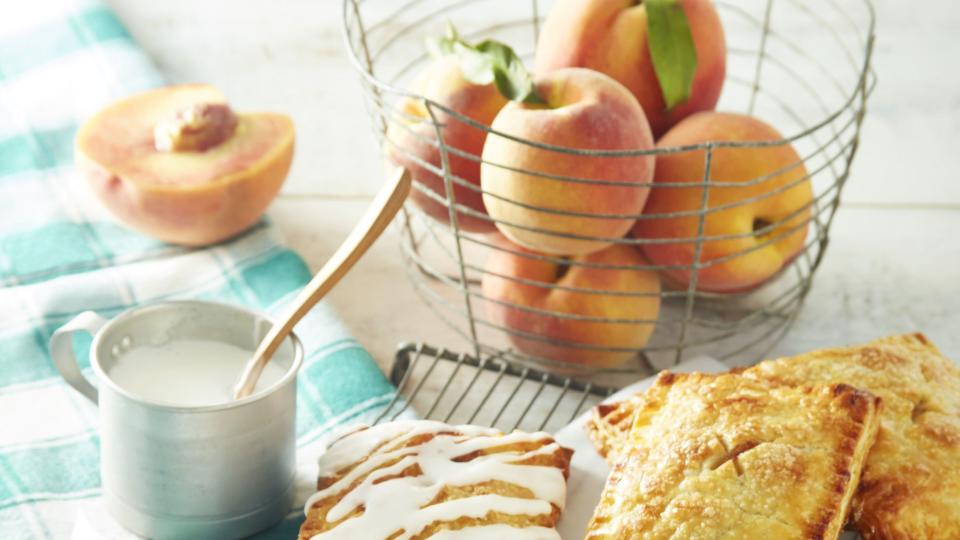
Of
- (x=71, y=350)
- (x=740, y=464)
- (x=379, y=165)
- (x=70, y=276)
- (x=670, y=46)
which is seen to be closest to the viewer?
(x=740, y=464)

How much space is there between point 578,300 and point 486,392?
0.43ft

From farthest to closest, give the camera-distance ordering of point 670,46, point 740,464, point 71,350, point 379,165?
point 379,165 < point 670,46 < point 71,350 < point 740,464

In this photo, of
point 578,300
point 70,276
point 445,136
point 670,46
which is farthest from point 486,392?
point 70,276

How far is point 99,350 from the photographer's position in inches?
33.1

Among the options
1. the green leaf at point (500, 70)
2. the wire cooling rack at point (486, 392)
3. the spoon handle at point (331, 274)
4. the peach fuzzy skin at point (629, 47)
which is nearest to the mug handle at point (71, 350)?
the spoon handle at point (331, 274)

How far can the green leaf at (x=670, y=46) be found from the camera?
1.01m

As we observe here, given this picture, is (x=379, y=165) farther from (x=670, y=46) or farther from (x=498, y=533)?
(x=498, y=533)

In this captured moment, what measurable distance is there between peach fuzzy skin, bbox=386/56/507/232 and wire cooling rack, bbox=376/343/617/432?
13cm

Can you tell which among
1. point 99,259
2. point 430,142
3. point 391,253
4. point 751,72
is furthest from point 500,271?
point 751,72

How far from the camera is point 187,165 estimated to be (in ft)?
3.97

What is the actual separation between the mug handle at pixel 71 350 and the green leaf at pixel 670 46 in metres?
0.51

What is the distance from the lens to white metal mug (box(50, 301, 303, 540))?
0.81 metres

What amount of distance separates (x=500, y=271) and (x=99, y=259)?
46 cm

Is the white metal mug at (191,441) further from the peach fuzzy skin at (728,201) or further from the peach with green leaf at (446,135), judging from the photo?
the peach fuzzy skin at (728,201)
